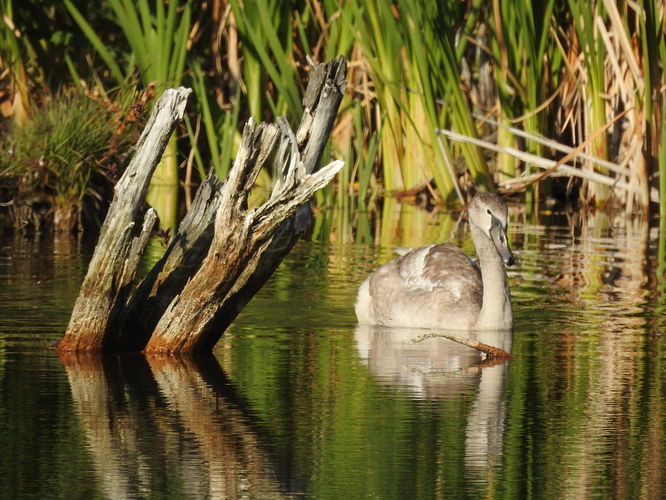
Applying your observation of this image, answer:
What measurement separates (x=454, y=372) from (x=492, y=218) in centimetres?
182

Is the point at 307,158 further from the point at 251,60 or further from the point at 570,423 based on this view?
the point at 251,60

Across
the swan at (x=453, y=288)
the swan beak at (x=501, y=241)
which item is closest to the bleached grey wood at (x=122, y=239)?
the swan at (x=453, y=288)

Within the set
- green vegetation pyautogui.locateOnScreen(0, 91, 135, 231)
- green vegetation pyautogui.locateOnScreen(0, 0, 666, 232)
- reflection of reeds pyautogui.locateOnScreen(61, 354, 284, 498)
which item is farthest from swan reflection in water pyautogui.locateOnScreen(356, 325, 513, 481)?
green vegetation pyautogui.locateOnScreen(0, 0, 666, 232)

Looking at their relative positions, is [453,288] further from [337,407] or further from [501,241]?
[337,407]

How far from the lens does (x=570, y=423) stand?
20.2 feet

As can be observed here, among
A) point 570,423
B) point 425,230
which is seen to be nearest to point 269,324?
point 570,423

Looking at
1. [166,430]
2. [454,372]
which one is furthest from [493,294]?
[166,430]

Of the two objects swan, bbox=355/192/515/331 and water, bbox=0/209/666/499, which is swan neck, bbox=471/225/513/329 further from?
water, bbox=0/209/666/499

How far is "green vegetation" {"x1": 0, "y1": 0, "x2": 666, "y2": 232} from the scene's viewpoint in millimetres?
14016

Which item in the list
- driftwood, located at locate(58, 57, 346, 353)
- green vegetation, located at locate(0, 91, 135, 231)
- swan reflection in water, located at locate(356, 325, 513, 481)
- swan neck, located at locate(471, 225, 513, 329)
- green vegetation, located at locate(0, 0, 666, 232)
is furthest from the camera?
green vegetation, located at locate(0, 0, 666, 232)

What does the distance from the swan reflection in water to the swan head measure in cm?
56

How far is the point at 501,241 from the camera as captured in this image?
8.78m

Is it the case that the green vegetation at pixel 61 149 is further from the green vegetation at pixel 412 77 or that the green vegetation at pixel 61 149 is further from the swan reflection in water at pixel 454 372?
the swan reflection in water at pixel 454 372

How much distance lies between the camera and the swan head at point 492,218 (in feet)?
28.9
